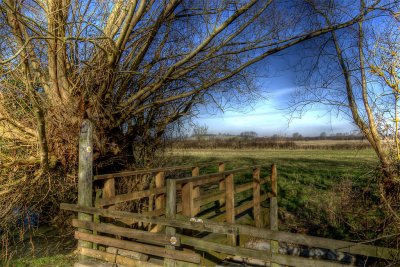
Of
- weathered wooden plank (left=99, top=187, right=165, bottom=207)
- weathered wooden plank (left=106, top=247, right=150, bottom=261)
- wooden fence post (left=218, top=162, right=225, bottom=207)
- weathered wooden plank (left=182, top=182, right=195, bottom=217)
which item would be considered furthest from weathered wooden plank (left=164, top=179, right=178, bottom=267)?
wooden fence post (left=218, top=162, right=225, bottom=207)

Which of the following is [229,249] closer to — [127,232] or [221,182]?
[127,232]

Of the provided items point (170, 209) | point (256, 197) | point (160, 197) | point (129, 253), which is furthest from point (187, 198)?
point (256, 197)

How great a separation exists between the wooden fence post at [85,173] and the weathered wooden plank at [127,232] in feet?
0.53

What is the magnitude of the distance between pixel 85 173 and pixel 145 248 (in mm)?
1869

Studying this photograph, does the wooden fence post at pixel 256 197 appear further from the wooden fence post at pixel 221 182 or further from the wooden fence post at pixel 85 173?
the wooden fence post at pixel 85 173

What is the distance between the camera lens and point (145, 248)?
5750 mm

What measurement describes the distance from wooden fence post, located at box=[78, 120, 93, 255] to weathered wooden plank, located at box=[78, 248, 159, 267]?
0.12 metres

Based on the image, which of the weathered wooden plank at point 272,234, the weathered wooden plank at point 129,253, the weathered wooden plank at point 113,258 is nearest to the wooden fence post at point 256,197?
the weathered wooden plank at point 129,253

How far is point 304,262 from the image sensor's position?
165 inches

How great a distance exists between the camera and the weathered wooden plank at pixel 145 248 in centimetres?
516

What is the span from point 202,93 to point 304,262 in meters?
5.83

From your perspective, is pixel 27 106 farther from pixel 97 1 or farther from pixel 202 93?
pixel 202 93

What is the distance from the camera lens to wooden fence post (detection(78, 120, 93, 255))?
6.50m

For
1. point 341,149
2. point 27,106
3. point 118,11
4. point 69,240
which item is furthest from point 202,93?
point 341,149
